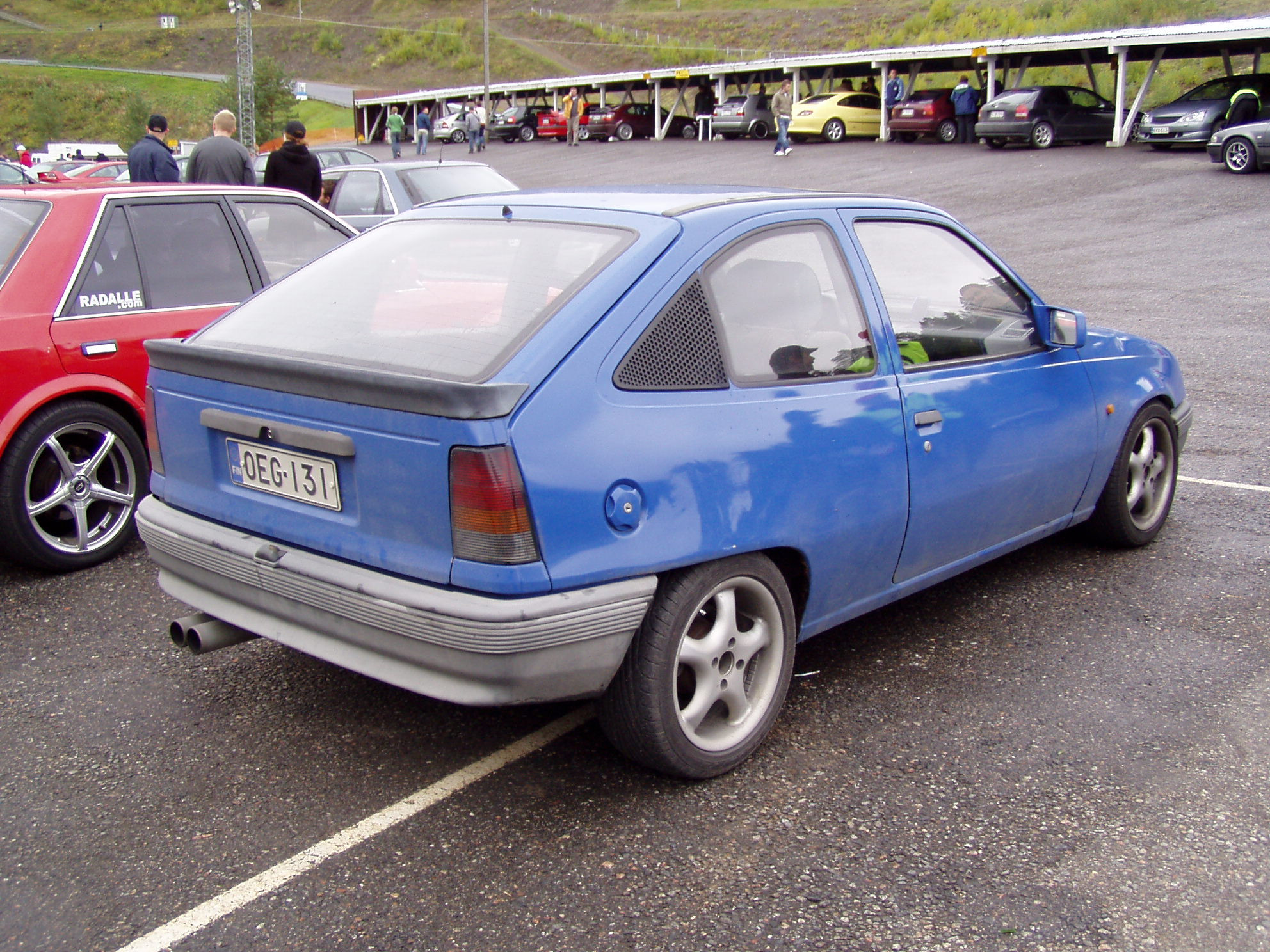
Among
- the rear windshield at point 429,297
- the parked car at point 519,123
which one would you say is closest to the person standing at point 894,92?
the parked car at point 519,123

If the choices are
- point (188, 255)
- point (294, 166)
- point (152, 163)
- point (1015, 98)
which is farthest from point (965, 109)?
point (188, 255)

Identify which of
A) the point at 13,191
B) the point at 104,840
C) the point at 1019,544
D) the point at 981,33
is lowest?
the point at 104,840

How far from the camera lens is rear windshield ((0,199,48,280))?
507 cm

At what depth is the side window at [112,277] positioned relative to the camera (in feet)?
16.8

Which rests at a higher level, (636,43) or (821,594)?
(636,43)

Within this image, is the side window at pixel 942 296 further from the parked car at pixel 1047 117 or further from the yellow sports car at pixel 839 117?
the yellow sports car at pixel 839 117

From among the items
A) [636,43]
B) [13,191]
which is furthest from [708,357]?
[636,43]

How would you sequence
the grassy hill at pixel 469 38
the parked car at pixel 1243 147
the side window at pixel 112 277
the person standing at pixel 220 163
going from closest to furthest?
1. the side window at pixel 112 277
2. the person standing at pixel 220 163
3. the parked car at pixel 1243 147
4. the grassy hill at pixel 469 38

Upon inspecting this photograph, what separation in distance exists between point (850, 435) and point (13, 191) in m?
4.23

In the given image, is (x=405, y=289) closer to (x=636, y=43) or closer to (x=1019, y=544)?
(x=1019, y=544)

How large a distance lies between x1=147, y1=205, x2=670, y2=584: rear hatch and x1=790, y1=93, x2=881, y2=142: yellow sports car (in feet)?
105

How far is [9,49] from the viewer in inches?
5448

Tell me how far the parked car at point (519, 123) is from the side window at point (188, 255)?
42957mm

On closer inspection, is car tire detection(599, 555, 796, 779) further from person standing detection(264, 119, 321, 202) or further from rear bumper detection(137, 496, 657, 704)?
person standing detection(264, 119, 321, 202)
